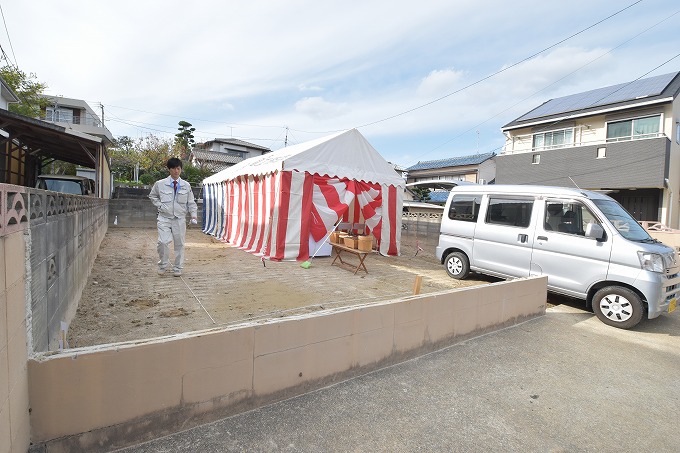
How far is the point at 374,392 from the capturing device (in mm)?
2459

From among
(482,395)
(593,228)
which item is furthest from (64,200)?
(593,228)

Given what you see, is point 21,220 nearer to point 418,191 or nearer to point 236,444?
point 236,444

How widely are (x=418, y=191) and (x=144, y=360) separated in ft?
70.7

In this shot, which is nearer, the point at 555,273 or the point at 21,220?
the point at 21,220

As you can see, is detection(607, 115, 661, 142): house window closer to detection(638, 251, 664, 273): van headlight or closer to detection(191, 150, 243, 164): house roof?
detection(638, 251, 664, 273): van headlight

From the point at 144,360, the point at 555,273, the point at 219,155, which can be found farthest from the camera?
the point at 219,155

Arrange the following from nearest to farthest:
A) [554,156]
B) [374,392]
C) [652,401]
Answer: [374,392]
[652,401]
[554,156]

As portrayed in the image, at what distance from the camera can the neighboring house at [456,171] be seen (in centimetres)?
2164

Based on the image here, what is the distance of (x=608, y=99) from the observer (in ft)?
48.2

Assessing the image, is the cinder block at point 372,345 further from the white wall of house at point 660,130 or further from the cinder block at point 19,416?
the white wall of house at point 660,130

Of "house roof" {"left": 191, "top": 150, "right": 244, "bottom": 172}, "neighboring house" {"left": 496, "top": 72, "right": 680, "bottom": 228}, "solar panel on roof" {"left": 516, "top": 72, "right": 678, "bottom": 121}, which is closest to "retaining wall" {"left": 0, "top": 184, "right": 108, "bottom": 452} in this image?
"neighboring house" {"left": 496, "top": 72, "right": 680, "bottom": 228}

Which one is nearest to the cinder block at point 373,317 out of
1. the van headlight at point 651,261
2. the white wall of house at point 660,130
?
the van headlight at point 651,261

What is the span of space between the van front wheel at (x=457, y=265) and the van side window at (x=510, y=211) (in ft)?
2.87

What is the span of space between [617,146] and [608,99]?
265 centimetres
